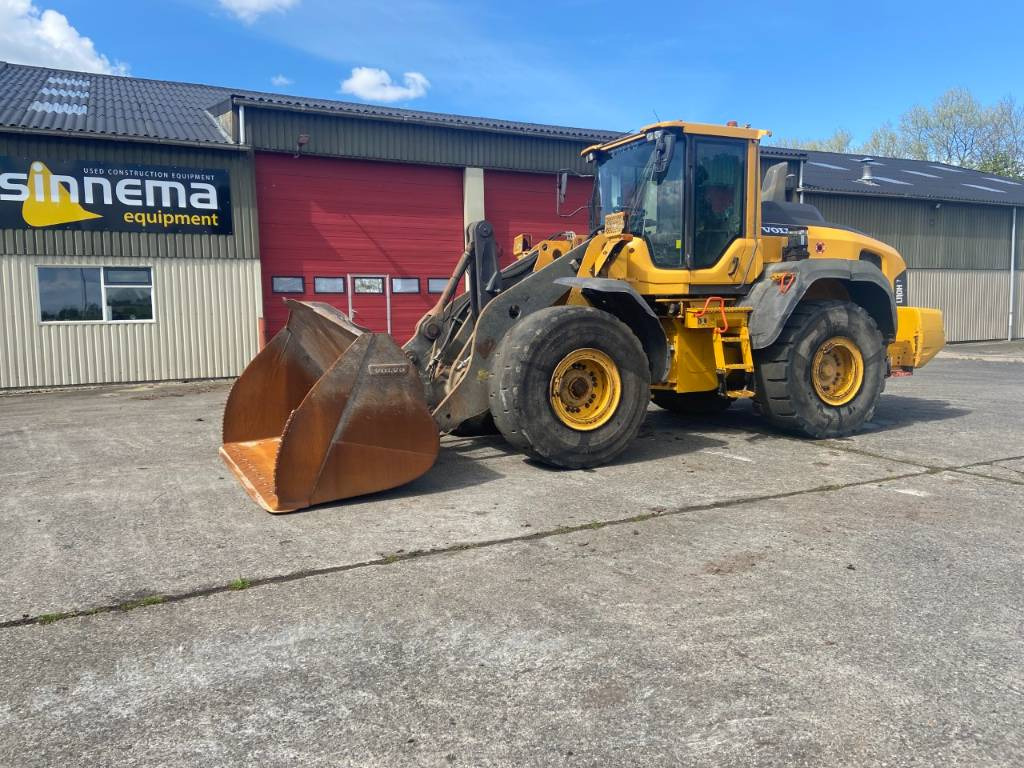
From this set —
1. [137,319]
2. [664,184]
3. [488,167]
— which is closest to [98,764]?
[664,184]

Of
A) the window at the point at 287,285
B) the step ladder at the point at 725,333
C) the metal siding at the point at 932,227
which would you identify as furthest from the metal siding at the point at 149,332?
the metal siding at the point at 932,227

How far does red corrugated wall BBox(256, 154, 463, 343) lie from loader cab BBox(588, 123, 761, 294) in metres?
9.76

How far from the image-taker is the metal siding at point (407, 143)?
15.3 meters

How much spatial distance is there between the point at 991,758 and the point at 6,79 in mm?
20715

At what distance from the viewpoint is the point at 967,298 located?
78.8 feet

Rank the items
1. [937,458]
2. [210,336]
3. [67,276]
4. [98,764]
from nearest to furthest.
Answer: [98,764] < [937,458] < [67,276] < [210,336]

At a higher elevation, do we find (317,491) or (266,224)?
(266,224)

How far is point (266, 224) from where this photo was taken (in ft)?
51.5

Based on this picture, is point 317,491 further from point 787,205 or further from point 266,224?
point 266,224

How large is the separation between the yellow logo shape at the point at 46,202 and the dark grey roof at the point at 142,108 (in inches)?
31.5

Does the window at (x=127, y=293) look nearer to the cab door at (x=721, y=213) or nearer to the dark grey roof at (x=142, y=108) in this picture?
the dark grey roof at (x=142, y=108)

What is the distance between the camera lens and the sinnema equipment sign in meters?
13.6

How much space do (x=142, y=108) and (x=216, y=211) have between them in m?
3.80

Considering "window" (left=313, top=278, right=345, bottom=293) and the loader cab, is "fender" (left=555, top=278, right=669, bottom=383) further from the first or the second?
"window" (left=313, top=278, right=345, bottom=293)
